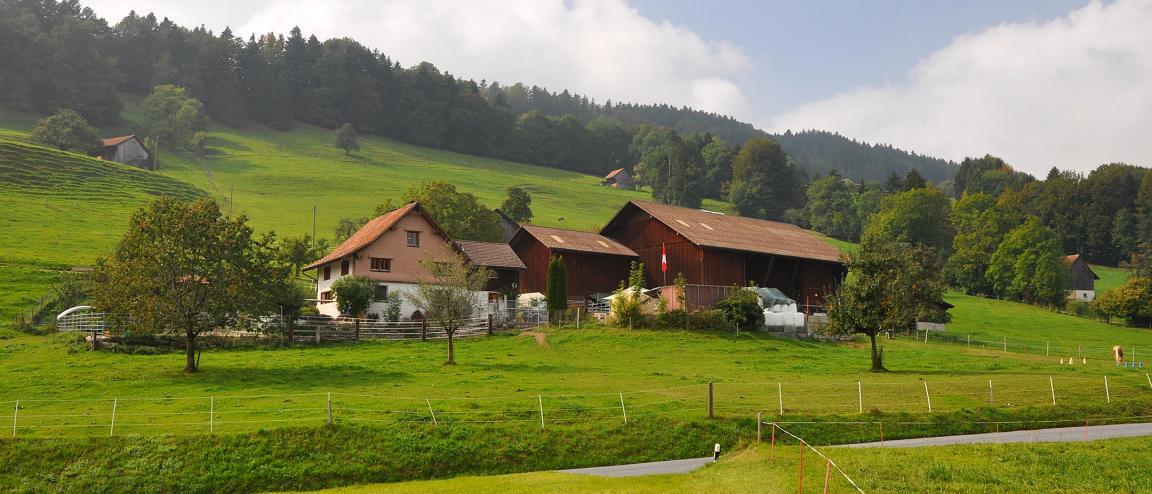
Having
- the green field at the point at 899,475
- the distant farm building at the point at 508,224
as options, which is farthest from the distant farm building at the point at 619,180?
the green field at the point at 899,475

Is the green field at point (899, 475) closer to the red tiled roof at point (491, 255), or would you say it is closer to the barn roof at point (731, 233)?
the red tiled roof at point (491, 255)

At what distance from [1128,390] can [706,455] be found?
20.2 metres

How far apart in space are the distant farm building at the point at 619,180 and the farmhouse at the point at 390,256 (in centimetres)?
10842

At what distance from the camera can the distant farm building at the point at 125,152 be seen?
116m

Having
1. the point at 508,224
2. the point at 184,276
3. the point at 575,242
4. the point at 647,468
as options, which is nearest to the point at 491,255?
the point at 575,242

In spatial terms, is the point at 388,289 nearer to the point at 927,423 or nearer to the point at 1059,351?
the point at 927,423

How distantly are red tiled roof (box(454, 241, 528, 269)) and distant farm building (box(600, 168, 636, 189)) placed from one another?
10437 centimetres

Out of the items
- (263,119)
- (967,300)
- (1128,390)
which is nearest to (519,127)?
(263,119)

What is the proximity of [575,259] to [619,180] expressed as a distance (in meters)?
108

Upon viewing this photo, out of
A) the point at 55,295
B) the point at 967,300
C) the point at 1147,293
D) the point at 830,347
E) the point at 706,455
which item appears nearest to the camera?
the point at 706,455

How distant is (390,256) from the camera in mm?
55344

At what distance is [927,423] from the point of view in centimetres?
2806

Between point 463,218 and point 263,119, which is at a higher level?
point 263,119

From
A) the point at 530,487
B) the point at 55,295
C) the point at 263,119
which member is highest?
the point at 263,119
